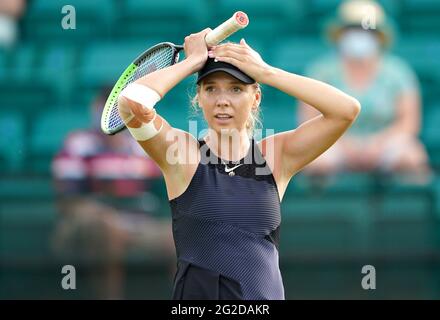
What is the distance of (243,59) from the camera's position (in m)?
3.71

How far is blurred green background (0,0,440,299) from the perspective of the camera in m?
7.11

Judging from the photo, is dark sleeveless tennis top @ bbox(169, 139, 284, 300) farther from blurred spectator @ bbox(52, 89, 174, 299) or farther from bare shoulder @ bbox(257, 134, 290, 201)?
blurred spectator @ bbox(52, 89, 174, 299)

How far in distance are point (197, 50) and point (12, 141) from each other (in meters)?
4.77

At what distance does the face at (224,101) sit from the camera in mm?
3723

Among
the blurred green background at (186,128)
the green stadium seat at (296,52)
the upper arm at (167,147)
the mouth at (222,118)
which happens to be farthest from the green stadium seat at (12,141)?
the mouth at (222,118)

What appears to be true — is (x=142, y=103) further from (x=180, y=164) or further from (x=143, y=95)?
(x=180, y=164)

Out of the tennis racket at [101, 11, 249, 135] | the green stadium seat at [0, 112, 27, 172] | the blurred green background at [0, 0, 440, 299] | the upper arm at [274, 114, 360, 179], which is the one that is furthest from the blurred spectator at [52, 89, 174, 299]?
the upper arm at [274, 114, 360, 179]

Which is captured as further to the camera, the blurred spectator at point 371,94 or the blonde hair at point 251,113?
the blurred spectator at point 371,94

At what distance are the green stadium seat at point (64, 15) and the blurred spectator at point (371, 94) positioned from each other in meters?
1.97

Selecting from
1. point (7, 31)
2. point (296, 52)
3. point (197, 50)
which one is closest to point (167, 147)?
point (197, 50)

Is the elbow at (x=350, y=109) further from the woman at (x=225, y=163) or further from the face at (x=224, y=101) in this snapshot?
the face at (x=224, y=101)

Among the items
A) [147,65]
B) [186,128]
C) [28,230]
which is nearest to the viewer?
[147,65]

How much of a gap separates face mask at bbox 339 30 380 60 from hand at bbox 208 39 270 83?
4.48 m

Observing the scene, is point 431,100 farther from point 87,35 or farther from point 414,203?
point 87,35
